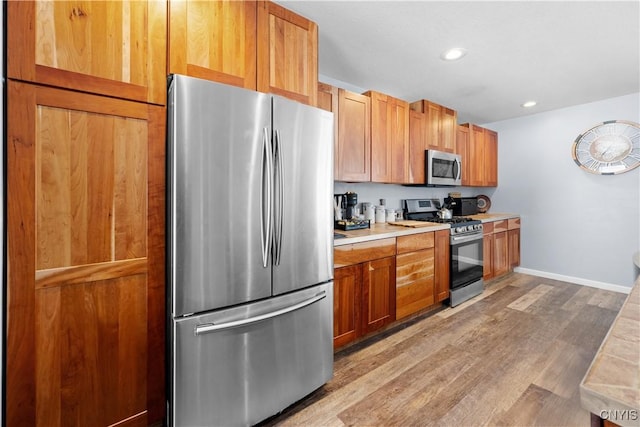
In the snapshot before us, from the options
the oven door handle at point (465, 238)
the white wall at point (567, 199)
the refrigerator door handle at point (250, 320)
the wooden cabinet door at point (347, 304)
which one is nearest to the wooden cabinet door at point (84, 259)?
the refrigerator door handle at point (250, 320)

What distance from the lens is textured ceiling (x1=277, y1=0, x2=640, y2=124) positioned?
1.85 meters

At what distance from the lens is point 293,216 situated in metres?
1.55

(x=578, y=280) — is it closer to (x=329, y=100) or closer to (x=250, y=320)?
(x=329, y=100)

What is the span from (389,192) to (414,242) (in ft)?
3.23

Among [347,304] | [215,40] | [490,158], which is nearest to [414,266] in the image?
[347,304]

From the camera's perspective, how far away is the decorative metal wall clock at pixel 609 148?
11.1ft

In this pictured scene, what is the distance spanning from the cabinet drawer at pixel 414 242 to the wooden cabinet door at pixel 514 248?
2.13 m

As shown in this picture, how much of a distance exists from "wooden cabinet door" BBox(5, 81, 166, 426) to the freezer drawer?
221mm

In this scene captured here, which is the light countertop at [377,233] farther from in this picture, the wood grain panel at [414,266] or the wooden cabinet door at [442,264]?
the wood grain panel at [414,266]

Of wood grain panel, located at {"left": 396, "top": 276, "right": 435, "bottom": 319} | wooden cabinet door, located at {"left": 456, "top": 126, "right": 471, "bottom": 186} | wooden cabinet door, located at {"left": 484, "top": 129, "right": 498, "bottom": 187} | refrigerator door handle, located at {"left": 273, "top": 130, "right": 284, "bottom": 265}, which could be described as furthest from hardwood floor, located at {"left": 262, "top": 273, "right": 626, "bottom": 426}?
wooden cabinet door, located at {"left": 484, "top": 129, "right": 498, "bottom": 187}

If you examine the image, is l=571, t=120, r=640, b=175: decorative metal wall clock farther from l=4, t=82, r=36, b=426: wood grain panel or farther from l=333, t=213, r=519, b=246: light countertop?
l=4, t=82, r=36, b=426: wood grain panel

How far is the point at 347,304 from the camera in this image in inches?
84.1

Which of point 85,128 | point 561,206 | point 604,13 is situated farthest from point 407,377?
point 561,206

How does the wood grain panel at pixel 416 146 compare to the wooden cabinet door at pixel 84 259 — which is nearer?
the wooden cabinet door at pixel 84 259
